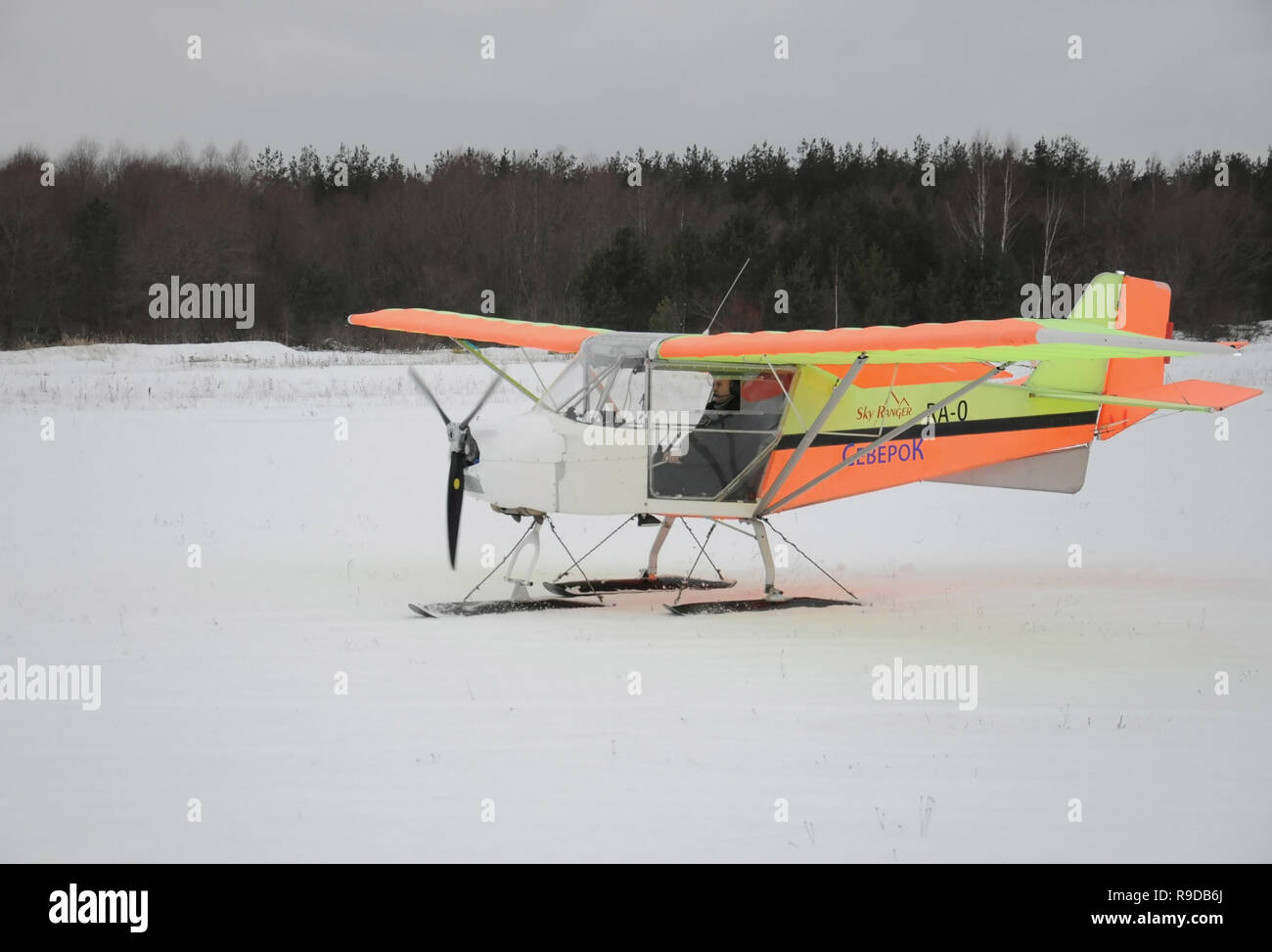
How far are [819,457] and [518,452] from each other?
285 cm

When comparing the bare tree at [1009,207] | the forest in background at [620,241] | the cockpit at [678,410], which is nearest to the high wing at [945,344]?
the cockpit at [678,410]

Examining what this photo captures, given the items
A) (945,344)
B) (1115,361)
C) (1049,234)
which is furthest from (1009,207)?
(945,344)

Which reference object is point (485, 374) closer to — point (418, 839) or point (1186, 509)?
point (1186, 509)

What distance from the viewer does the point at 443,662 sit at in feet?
30.5

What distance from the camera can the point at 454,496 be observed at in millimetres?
10820

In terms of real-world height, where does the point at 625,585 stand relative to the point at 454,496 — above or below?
below

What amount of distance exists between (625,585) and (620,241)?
1065 inches

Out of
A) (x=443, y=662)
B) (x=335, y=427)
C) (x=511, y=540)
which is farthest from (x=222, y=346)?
(x=443, y=662)

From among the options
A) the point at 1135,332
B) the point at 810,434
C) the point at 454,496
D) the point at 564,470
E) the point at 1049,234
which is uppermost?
the point at 1049,234

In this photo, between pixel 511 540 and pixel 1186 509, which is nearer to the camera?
pixel 511 540

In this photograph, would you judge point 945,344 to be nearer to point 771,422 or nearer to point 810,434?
point 810,434

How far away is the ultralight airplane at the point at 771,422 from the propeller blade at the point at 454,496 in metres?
0.02

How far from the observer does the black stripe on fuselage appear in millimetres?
11734

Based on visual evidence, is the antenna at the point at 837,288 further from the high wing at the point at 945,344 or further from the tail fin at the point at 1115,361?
the high wing at the point at 945,344
